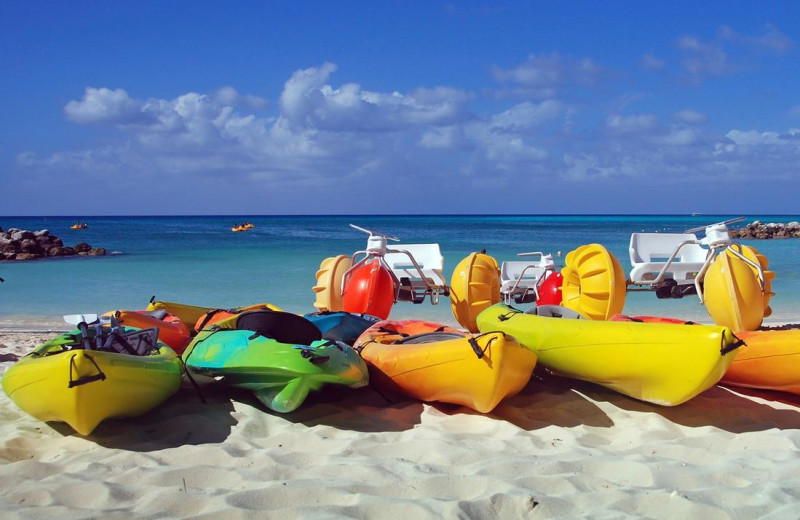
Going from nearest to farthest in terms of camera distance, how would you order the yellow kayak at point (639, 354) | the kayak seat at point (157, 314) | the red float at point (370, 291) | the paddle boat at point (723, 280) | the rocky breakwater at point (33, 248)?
the yellow kayak at point (639, 354) → the kayak seat at point (157, 314) → the paddle boat at point (723, 280) → the red float at point (370, 291) → the rocky breakwater at point (33, 248)

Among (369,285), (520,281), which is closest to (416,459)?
(369,285)

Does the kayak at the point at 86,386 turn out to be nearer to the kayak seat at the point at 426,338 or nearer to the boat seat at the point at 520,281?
the kayak seat at the point at 426,338

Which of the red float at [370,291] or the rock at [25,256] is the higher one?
the red float at [370,291]

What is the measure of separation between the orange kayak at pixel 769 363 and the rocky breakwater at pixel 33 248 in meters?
21.4

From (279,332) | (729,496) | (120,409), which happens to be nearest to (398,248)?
(279,332)

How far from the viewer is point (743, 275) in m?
5.96

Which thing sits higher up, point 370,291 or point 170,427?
point 370,291

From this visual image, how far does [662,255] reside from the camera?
7.83 meters

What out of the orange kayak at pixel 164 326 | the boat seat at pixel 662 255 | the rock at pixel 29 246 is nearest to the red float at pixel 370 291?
the orange kayak at pixel 164 326

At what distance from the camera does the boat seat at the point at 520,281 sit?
8.10 metres

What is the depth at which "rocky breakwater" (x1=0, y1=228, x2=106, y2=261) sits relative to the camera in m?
21.2

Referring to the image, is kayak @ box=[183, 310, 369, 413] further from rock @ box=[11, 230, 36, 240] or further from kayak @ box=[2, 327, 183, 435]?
rock @ box=[11, 230, 36, 240]

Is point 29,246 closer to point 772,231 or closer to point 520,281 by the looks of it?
point 520,281

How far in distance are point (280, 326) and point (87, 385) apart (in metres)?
1.41
